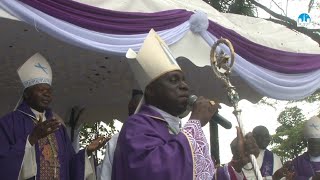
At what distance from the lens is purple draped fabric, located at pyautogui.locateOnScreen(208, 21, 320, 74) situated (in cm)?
512

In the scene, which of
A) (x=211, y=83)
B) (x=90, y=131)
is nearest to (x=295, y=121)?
(x=90, y=131)

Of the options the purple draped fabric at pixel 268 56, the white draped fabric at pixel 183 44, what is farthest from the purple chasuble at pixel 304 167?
the purple draped fabric at pixel 268 56

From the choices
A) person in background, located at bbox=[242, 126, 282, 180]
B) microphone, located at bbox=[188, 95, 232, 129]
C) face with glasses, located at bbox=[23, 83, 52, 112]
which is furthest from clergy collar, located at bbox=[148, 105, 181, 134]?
person in background, located at bbox=[242, 126, 282, 180]

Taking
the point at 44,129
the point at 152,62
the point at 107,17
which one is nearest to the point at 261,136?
the point at 107,17

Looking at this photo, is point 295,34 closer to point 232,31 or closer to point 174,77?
point 232,31

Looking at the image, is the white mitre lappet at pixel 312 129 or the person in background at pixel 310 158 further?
the white mitre lappet at pixel 312 129

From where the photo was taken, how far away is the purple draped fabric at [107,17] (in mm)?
3992

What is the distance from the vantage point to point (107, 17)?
4281mm

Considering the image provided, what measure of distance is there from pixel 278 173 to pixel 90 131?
29.5 ft

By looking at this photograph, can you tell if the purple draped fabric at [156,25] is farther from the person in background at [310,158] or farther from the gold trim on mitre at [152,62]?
the person in background at [310,158]

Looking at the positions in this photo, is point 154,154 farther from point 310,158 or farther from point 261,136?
point 310,158

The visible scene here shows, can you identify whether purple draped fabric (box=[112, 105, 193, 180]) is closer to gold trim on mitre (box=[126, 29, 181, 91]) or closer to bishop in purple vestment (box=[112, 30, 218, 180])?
bishop in purple vestment (box=[112, 30, 218, 180])

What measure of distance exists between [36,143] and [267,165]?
2.73 m

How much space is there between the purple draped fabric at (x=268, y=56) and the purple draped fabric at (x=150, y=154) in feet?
7.72
